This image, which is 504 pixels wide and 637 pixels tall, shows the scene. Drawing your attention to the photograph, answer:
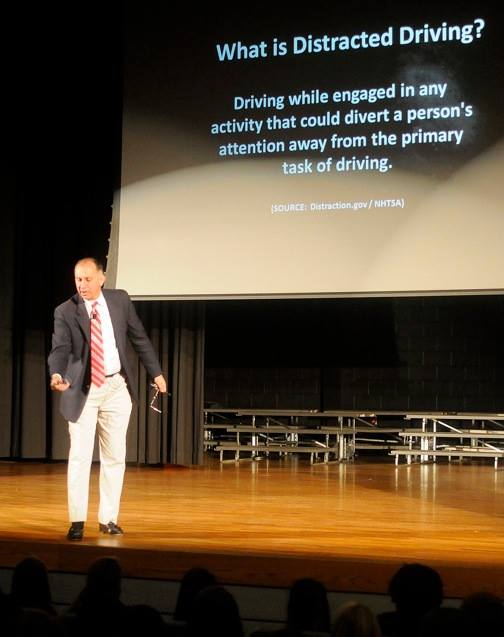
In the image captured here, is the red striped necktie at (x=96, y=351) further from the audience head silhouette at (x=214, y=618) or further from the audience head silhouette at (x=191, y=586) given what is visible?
the audience head silhouette at (x=214, y=618)

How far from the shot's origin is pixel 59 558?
421cm

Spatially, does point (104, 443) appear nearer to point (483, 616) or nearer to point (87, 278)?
point (87, 278)

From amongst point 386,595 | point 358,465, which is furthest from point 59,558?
point 358,465

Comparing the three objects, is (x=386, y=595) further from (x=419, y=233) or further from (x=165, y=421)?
(x=165, y=421)

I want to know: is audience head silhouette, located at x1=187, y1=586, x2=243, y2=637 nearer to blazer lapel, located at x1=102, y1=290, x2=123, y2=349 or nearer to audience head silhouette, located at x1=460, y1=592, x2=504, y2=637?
audience head silhouette, located at x1=460, y1=592, x2=504, y2=637

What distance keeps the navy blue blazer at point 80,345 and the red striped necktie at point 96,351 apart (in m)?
0.02

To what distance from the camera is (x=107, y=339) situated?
4707mm

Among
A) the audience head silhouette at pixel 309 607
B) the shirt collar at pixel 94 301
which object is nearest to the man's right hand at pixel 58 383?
the shirt collar at pixel 94 301

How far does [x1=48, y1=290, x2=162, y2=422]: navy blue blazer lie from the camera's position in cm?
455

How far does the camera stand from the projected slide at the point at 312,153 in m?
6.38

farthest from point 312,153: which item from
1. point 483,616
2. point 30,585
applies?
point 483,616

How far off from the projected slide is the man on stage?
228 centimetres

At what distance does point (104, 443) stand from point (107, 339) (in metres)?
0.47

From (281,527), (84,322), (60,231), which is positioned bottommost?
(281,527)
